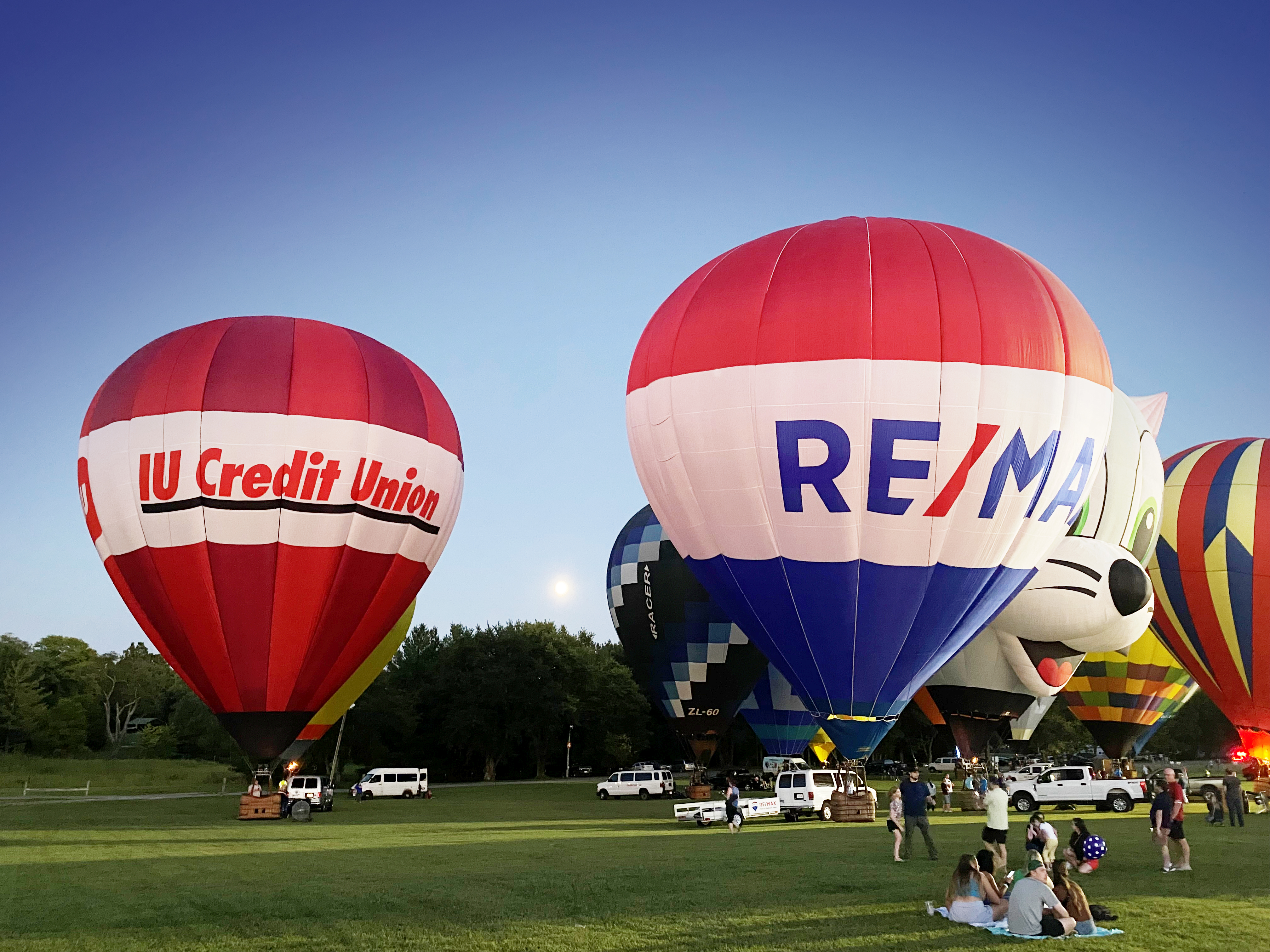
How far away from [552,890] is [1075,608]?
15.3 meters

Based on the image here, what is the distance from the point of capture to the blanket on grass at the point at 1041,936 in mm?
8672

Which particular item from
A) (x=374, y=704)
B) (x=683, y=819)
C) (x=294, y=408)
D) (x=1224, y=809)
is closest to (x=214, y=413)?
(x=294, y=408)

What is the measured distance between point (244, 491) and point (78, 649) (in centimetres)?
6114

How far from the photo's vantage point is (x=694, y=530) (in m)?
19.5

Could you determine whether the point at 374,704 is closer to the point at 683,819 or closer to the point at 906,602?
the point at 683,819

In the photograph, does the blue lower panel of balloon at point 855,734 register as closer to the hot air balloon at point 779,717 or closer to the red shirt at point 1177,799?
the red shirt at point 1177,799

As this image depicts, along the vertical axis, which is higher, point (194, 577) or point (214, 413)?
point (214, 413)

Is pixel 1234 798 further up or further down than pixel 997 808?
further down

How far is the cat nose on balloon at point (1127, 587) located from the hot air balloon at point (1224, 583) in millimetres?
6832

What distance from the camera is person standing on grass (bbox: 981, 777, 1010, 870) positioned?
40.5 feet

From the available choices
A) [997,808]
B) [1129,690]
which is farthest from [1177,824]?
[1129,690]

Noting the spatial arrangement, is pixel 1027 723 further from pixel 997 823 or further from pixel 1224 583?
pixel 997 823

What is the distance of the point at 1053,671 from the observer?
2441 cm

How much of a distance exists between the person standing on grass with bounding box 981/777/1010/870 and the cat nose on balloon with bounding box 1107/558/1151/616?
1171 centimetres
